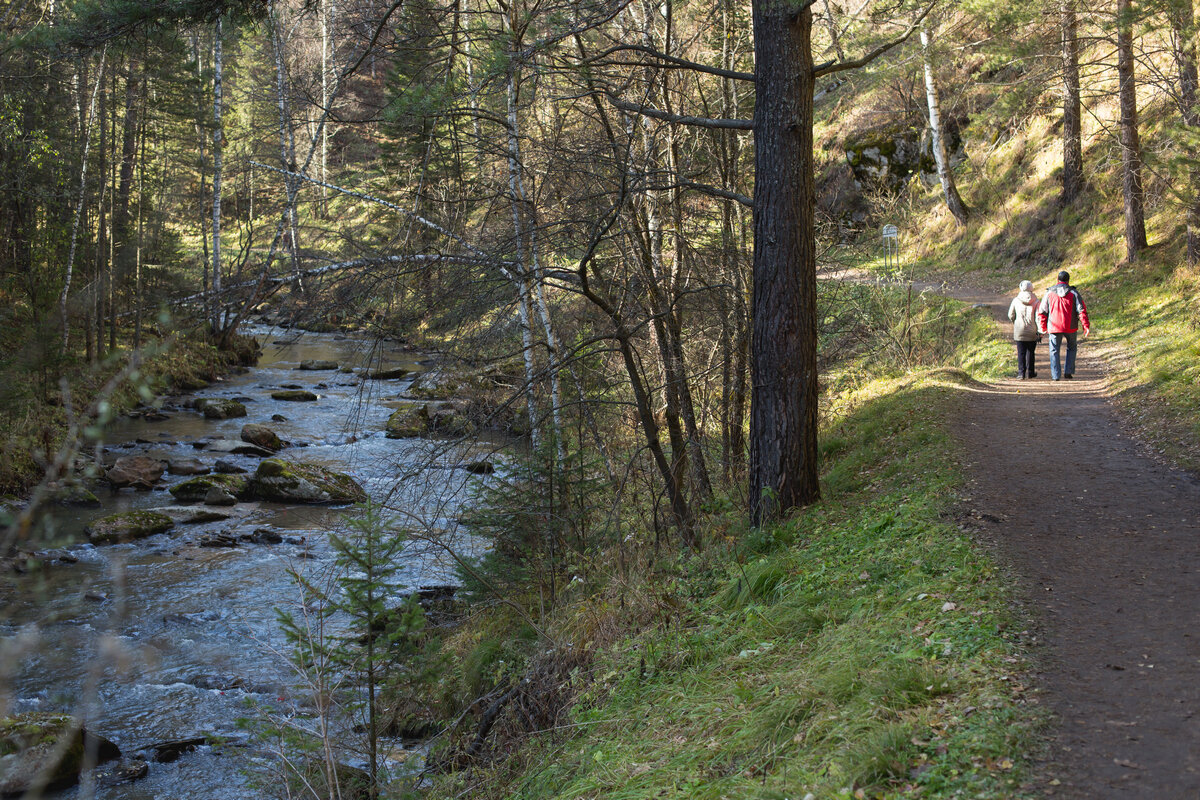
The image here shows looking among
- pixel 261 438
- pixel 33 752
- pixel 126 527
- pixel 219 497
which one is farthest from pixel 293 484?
pixel 33 752

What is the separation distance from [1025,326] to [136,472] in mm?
15721

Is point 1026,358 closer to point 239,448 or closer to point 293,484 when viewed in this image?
point 293,484

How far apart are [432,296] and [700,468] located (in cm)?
436

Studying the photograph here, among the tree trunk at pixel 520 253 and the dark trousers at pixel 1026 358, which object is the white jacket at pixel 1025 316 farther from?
the tree trunk at pixel 520 253

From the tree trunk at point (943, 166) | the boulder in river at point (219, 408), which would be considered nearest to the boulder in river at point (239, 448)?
the boulder in river at point (219, 408)

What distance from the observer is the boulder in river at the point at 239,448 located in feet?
56.6

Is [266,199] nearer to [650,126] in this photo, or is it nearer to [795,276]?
[795,276]

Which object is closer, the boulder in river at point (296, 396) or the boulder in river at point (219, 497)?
the boulder in river at point (219, 497)

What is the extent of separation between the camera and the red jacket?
43.2ft

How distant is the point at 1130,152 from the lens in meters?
18.2

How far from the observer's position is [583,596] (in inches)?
347

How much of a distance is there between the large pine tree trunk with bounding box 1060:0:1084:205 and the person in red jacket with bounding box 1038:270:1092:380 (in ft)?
24.4

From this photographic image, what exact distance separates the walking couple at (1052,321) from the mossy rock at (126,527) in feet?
46.5

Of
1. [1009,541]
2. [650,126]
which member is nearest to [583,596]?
[1009,541]
